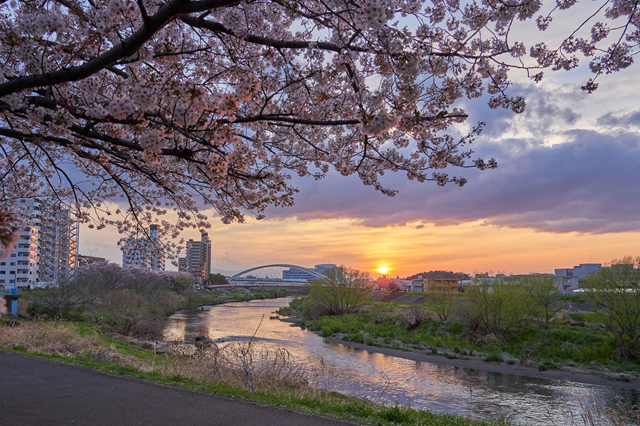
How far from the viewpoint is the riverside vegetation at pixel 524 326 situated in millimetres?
20328

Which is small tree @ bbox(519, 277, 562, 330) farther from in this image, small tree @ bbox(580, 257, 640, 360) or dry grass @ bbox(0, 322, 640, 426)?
dry grass @ bbox(0, 322, 640, 426)

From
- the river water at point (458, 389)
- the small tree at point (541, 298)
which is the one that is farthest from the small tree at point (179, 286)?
the small tree at point (541, 298)

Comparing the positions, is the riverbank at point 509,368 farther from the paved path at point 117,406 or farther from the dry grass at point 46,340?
the paved path at point 117,406

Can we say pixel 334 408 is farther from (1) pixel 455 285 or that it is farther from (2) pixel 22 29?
(1) pixel 455 285

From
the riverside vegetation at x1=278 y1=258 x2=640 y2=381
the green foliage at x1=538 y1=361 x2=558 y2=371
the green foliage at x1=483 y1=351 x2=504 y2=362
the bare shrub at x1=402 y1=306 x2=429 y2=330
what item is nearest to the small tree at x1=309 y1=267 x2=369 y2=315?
the riverside vegetation at x1=278 y1=258 x2=640 y2=381

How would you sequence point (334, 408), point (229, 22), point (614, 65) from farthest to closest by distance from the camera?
point (334, 408), point (614, 65), point (229, 22)

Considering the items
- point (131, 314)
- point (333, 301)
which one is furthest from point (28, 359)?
point (333, 301)

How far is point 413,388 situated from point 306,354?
25.7ft

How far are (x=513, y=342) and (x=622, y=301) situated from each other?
657cm

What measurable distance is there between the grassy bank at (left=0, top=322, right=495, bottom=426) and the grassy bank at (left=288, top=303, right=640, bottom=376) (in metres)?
15.8

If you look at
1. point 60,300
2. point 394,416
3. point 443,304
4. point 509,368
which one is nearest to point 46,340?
point 394,416

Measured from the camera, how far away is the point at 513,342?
2467 cm

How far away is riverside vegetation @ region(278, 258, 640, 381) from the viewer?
20.3 meters

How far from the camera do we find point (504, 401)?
14164 millimetres
